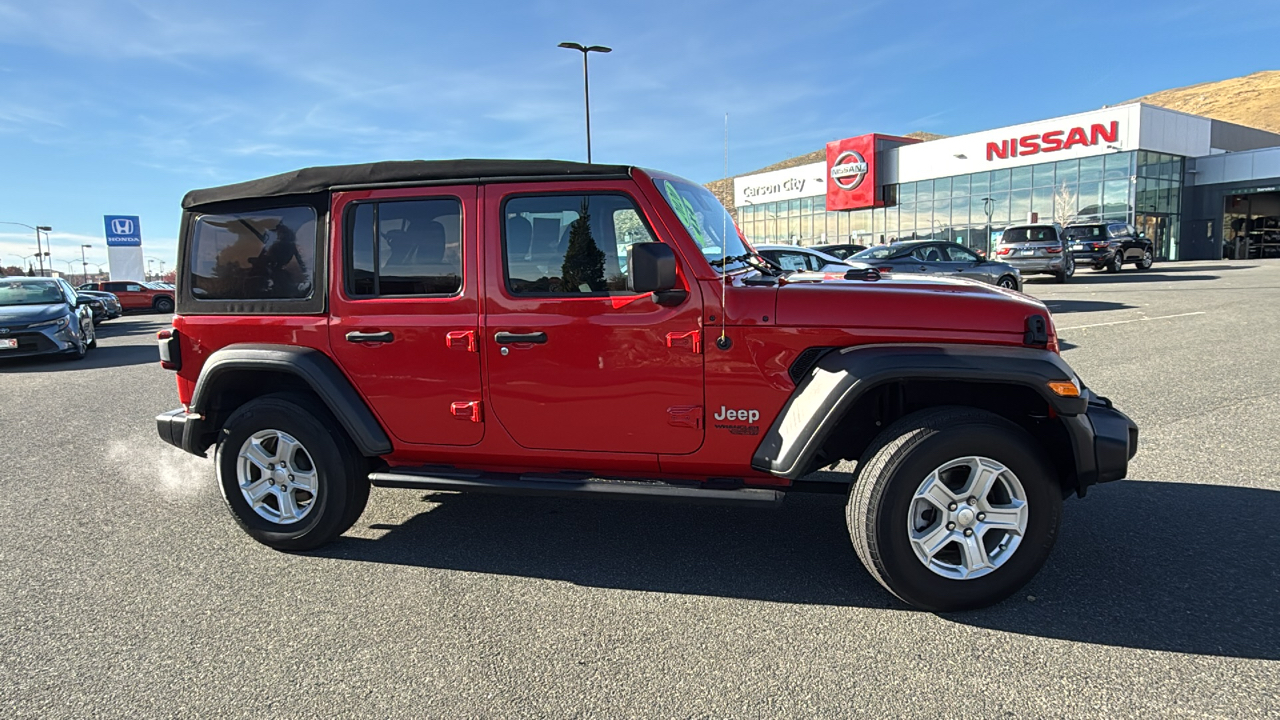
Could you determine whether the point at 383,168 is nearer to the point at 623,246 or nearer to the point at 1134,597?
the point at 623,246

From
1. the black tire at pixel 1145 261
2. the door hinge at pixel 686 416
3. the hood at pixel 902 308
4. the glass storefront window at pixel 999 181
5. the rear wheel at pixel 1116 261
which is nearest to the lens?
the hood at pixel 902 308

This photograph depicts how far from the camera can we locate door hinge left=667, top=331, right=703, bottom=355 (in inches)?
130

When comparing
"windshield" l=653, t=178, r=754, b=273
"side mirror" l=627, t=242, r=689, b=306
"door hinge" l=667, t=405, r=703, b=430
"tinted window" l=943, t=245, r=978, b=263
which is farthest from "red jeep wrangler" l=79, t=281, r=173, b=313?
"side mirror" l=627, t=242, r=689, b=306

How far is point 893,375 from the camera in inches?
119

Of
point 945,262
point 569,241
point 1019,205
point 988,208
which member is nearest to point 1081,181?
point 1019,205

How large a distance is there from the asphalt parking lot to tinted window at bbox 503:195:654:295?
4.52ft

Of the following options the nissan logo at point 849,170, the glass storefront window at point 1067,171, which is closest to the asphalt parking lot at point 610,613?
the glass storefront window at point 1067,171

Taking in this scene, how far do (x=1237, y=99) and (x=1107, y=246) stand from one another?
162234 millimetres

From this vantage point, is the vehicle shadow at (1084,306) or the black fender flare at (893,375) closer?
the black fender flare at (893,375)

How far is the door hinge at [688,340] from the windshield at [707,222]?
313 mm

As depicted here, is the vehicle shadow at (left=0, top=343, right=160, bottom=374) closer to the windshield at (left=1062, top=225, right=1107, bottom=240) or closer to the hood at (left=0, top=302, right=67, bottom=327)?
the hood at (left=0, top=302, right=67, bottom=327)

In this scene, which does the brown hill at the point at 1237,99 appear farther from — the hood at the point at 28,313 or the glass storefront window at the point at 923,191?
the hood at the point at 28,313

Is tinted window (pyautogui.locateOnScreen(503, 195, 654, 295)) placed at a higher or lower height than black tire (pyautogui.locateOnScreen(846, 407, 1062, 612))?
higher

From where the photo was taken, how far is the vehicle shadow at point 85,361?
11766mm
